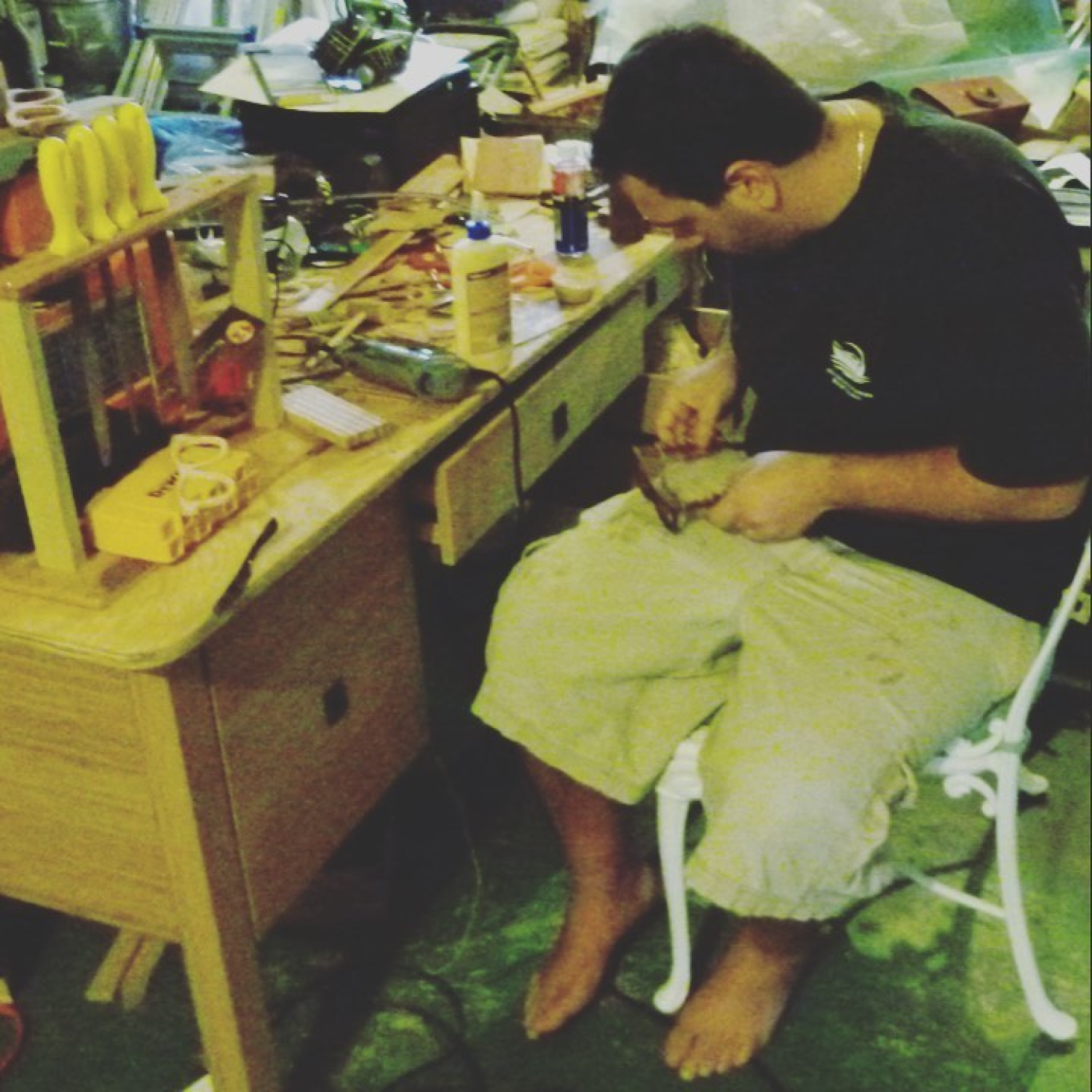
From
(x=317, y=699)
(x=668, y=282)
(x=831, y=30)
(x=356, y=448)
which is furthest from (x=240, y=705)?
(x=831, y=30)

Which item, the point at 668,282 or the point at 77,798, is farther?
the point at 668,282

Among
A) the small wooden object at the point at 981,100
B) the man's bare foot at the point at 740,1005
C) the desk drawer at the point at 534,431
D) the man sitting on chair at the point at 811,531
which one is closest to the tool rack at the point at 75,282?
the desk drawer at the point at 534,431

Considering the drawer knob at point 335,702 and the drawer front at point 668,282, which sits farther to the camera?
the drawer front at point 668,282

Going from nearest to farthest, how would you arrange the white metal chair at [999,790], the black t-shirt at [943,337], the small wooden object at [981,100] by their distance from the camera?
the black t-shirt at [943,337] < the white metal chair at [999,790] < the small wooden object at [981,100]

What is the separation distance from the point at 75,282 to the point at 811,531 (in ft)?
2.84

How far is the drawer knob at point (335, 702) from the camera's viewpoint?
4.63 ft

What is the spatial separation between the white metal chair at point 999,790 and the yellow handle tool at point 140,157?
0.80 meters

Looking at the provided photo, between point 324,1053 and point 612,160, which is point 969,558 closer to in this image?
point 612,160

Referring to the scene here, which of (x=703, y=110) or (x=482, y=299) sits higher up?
(x=703, y=110)

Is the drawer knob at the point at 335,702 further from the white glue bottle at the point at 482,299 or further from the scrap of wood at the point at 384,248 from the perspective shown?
the scrap of wood at the point at 384,248

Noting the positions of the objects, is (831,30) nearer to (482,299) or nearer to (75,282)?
(482,299)

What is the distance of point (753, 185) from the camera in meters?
1.37

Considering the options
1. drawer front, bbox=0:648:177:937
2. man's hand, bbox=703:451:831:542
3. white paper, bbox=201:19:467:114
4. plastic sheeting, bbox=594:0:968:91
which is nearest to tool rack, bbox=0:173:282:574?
drawer front, bbox=0:648:177:937

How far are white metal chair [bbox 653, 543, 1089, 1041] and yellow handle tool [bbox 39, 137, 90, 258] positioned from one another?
82 cm
